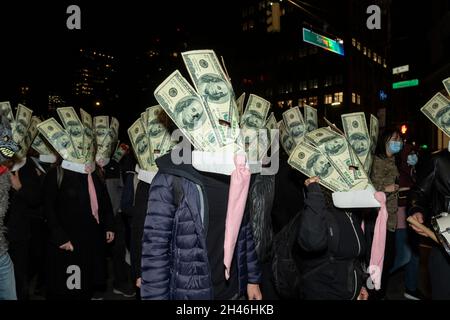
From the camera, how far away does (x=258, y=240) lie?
11.4 feet

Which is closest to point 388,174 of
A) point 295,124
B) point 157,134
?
point 295,124

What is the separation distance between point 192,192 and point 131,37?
23.9 m

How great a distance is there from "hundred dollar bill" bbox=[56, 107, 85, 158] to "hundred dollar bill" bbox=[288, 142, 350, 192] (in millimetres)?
2646

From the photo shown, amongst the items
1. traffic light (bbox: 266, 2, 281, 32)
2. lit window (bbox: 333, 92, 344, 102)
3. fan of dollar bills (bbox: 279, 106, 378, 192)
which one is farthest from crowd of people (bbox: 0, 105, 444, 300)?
lit window (bbox: 333, 92, 344, 102)

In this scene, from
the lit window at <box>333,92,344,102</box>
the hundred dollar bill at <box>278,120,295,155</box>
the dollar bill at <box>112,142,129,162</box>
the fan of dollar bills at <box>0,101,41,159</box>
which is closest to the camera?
the fan of dollar bills at <box>0,101,41,159</box>

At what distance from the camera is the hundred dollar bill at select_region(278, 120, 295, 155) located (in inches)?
227

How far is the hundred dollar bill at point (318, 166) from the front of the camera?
9.66 feet

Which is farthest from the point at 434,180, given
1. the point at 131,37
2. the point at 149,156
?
the point at 131,37

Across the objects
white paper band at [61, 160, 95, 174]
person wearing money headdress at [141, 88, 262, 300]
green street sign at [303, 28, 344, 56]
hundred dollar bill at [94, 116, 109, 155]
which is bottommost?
person wearing money headdress at [141, 88, 262, 300]

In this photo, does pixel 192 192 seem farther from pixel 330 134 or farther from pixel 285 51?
pixel 285 51

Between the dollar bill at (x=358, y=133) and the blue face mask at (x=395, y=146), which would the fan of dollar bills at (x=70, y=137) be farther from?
the blue face mask at (x=395, y=146)

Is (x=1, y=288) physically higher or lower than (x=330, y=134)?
lower

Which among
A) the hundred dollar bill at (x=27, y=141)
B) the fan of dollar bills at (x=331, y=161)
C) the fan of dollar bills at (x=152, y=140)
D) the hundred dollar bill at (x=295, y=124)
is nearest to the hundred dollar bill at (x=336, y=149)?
the fan of dollar bills at (x=331, y=161)

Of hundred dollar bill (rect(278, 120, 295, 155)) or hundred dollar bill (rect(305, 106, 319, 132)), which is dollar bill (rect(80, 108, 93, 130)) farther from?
hundred dollar bill (rect(305, 106, 319, 132))
